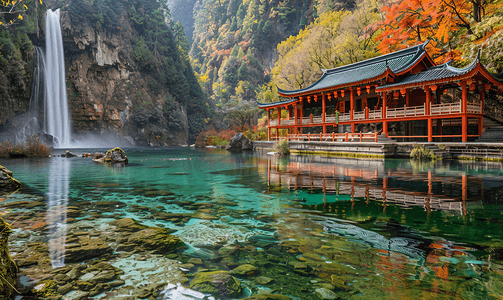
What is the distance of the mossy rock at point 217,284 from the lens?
2.68 metres

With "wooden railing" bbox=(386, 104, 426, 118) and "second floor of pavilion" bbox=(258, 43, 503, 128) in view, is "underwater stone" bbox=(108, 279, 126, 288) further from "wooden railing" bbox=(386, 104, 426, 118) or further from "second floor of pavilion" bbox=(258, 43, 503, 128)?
"wooden railing" bbox=(386, 104, 426, 118)

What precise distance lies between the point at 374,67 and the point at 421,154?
405 inches

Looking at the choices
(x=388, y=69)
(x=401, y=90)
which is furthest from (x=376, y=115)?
(x=388, y=69)

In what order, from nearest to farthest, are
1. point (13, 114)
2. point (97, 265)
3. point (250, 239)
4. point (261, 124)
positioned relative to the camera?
point (97, 265) → point (250, 239) → point (13, 114) → point (261, 124)

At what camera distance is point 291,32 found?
70.2 meters

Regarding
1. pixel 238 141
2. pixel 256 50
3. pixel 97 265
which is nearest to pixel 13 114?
pixel 238 141

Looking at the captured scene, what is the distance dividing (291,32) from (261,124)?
42614 millimetres

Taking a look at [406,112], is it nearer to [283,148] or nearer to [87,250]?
[283,148]

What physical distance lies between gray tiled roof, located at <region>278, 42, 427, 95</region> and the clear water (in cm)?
1497

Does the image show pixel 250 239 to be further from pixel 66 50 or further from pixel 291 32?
pixel 291 32

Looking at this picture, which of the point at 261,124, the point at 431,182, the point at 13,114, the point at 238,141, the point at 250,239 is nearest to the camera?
the point at 250,239

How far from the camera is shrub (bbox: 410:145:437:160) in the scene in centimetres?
1634

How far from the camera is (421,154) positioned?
16.6m

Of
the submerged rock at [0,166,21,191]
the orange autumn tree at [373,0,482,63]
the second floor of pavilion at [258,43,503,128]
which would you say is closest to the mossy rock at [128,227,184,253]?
the submerged rock at [0,166,21,191]
